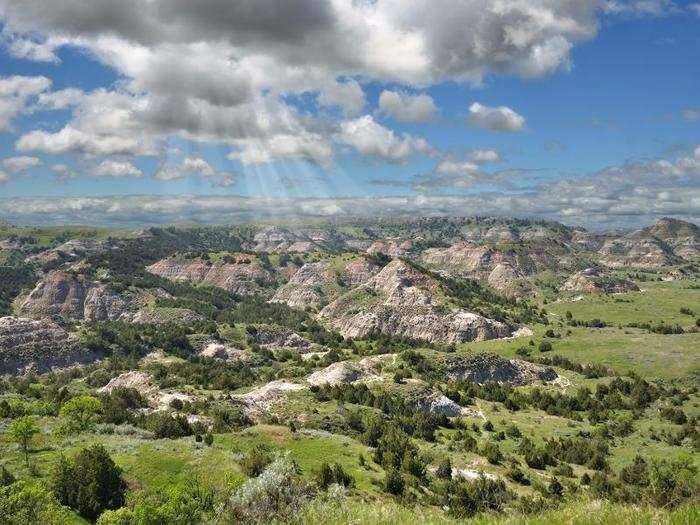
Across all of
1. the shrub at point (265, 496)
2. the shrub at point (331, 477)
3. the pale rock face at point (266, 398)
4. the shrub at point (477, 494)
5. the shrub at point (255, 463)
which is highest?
the shrub at point (265, 496)

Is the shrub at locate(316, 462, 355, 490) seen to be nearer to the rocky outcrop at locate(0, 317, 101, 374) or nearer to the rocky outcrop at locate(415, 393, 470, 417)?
the rocky outcrop at locate(415, 393, 470, 417)

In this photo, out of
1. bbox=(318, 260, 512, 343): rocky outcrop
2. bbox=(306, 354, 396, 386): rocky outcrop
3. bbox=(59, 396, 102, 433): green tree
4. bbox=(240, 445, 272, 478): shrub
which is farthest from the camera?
bbox=(318, 260, 512, 343): rocky outcrop

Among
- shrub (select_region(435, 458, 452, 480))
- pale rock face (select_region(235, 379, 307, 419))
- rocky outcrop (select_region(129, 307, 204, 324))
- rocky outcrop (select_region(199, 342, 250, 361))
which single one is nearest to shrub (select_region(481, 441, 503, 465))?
shrub (select_region(435, 458, 452, 480))

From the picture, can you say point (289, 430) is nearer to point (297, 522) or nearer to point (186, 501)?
point (186, 501)

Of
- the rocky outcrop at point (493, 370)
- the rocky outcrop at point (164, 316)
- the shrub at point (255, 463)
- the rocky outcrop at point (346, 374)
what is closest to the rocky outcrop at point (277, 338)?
the rocky outcrop at point (164, 316)

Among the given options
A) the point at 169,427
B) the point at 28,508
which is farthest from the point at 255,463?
the point at 28,508

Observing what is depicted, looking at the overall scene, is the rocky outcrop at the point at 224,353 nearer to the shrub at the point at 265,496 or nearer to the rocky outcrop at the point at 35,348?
the rocky outcrop at the point at 35,348

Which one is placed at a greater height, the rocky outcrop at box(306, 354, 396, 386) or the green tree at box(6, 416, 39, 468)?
the green tree at box(6, 416, 39, 468)
